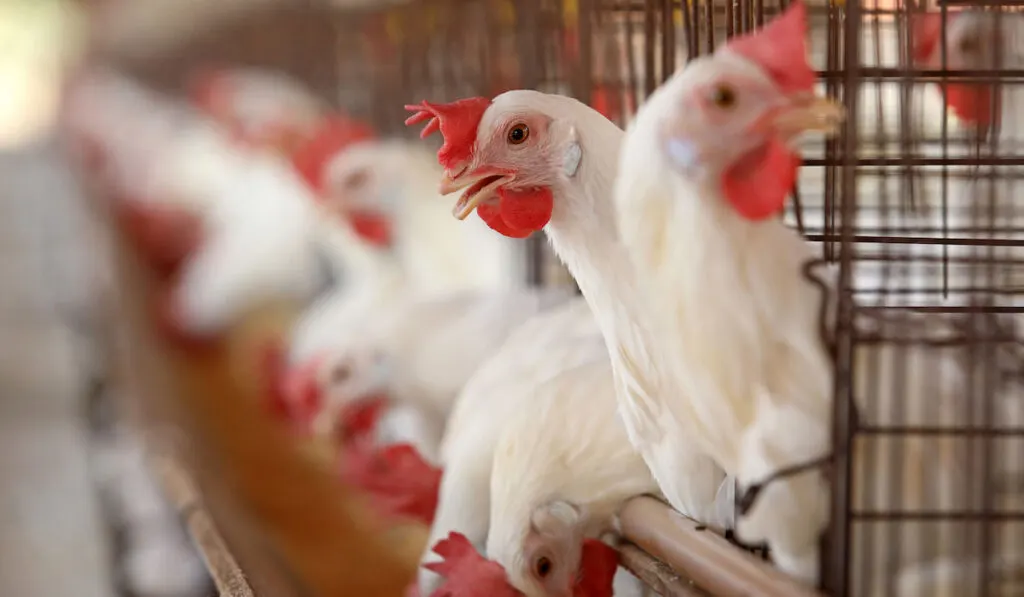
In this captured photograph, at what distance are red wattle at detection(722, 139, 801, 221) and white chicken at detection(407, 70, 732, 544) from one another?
185 mm

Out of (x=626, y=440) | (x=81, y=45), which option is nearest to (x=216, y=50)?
(x=81, y=45)

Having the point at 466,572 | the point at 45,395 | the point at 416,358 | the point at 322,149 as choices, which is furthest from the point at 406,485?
the point at 45,395

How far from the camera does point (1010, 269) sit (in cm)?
101

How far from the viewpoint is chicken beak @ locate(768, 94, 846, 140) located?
660 mm

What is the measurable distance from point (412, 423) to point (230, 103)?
7.87 feet

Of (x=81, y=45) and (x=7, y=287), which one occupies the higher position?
(x=81, y=45)

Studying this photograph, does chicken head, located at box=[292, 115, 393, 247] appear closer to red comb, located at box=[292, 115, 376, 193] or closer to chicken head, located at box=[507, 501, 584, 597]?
red comb, located at box=[292, 115, 376, 193]

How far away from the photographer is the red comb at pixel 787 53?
0.67 meters

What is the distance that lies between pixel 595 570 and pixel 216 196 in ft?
9.24

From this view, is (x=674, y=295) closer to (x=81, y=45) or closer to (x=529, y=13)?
(x=529, y=13)

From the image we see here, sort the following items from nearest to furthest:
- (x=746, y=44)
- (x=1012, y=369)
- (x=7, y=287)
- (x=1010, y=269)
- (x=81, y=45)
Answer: (x=746, y=44) → (x=1012, y=369) → (x=1010, y=269) → (x=7, y=287) → (x=81, y=45)

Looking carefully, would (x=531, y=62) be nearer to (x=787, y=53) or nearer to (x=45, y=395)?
(x=787, y=53)

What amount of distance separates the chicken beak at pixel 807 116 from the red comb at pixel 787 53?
0.03ft

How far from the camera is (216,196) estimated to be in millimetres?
3580
